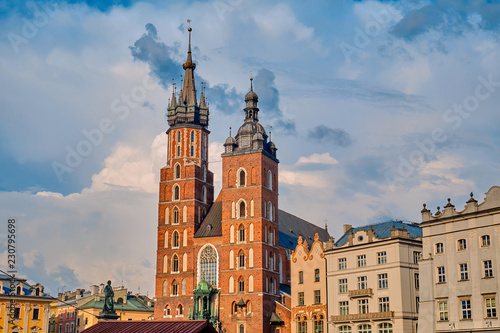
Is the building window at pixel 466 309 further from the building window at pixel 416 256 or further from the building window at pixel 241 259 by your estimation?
the building window at pixel 241 259

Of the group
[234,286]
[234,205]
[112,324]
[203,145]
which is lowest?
[112,324]

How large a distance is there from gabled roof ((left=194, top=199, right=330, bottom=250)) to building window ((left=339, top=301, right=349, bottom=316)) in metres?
22.5

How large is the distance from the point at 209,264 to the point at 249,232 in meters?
7.13

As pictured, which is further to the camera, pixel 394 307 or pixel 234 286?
pixel 234 286

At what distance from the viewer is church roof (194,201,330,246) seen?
8725 centimetres

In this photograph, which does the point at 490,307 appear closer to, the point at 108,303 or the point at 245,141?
the point at 108,303

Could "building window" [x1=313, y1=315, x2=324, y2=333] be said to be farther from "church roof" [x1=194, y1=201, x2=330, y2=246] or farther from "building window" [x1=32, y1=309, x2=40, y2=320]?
"building window" [x1=32, y1=309, x2=40, y2=320]

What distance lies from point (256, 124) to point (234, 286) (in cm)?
2082

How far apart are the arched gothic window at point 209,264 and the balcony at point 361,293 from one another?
2360 cm

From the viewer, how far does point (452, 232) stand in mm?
55656

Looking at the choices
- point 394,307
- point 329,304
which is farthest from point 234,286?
point 394,307

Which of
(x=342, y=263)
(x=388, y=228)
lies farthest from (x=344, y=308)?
(x=388, y=228)

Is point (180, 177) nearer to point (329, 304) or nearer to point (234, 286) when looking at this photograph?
point (234, 286)

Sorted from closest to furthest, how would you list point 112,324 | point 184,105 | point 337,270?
point 112,324 → point 337,270 → point 184,105
